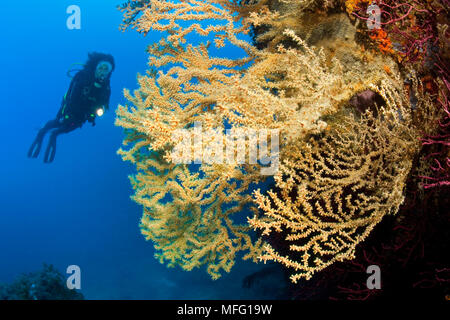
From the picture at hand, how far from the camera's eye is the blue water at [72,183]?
1500 cm

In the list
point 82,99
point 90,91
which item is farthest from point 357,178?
point 82,99

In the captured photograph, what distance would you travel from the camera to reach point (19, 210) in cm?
5275

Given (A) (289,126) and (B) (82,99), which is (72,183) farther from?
(A) (289,126)

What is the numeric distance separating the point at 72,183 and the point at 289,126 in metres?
66.9

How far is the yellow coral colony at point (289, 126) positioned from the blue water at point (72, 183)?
774 cm

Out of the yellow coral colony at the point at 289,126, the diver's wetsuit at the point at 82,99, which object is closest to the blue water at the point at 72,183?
the yellow coral colony at the point at 289,126

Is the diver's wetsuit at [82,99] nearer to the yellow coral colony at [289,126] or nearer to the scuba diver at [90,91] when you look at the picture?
the scuba diver at [90,91]

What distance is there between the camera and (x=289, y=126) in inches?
75.4

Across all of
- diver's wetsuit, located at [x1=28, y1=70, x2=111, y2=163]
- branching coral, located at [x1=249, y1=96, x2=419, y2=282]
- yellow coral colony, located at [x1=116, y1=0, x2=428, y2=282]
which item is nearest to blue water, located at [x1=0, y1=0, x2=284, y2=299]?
yellow coral colony, located at [x1=116, y1=0, x2=428, y2=282]

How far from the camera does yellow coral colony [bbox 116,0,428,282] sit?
2.01 m

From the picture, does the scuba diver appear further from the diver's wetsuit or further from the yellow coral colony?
the yellow coral colony

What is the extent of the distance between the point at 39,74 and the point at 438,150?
100542mm

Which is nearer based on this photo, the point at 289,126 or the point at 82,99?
the point at 289,126
